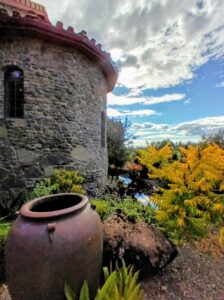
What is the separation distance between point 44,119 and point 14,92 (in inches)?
43.8

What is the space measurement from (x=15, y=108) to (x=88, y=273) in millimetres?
5352

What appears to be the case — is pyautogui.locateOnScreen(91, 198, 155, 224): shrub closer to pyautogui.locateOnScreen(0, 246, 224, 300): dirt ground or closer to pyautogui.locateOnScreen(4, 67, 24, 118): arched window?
pyautogui.locateOnScreen(0, 246, 224, 300): dirt ground

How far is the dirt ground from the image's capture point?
3.05 metres

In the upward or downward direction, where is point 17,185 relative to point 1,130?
downward

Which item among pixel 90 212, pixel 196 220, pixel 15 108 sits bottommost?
pixel 196 220

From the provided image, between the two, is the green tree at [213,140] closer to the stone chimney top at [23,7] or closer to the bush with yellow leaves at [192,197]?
the bush with yellow leaves at [192,197]

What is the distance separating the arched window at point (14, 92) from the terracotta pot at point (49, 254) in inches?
185

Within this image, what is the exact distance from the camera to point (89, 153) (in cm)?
765

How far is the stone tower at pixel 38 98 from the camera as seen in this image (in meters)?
6.25

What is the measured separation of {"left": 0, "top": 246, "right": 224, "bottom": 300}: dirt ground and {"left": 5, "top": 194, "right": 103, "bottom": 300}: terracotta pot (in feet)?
3.43

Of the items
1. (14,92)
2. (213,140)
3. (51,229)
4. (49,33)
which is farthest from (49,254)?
(213,140)

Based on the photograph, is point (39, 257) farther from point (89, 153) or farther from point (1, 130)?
point (89, 153)

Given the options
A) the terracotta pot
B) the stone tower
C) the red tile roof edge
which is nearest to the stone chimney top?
the stone tower

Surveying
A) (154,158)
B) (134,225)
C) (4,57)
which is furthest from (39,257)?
(4,57)
